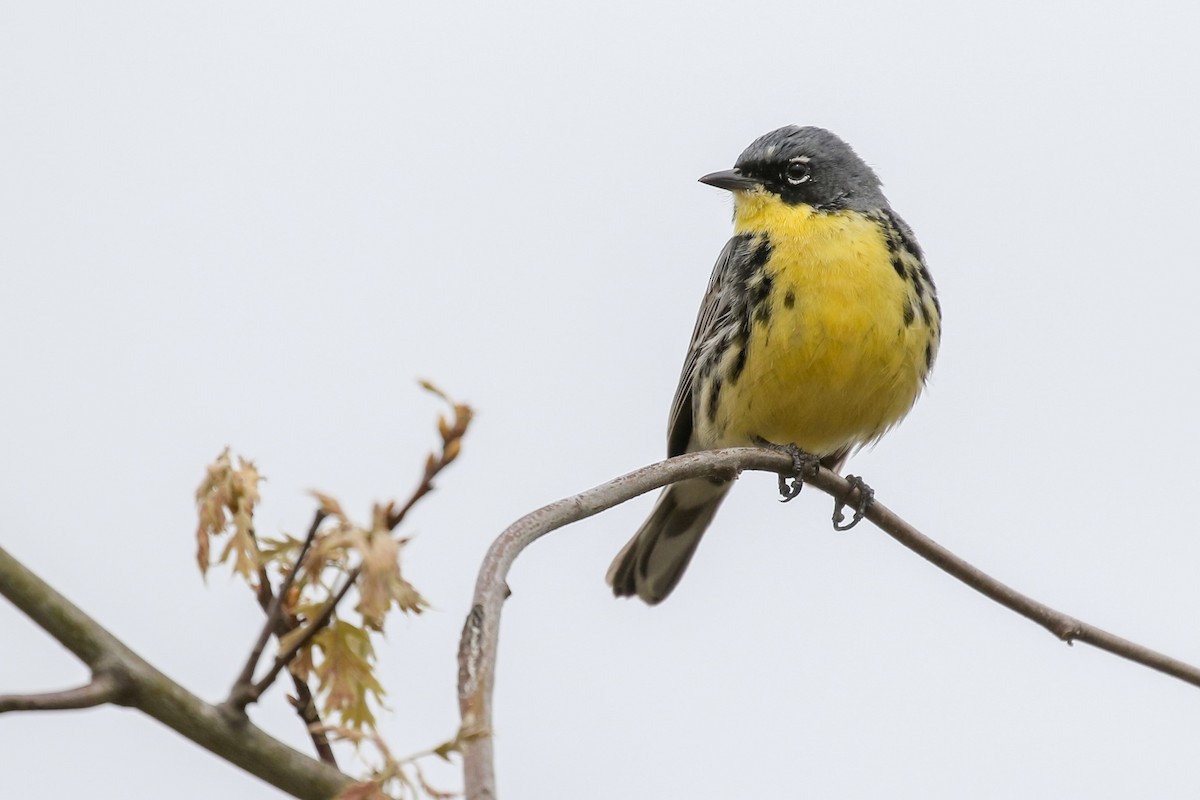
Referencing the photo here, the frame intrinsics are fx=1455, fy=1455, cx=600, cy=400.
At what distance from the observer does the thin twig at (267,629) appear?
210 cm

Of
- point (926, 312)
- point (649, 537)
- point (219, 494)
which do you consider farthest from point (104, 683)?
point (649, 537)

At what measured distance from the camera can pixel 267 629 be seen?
223 centimetres

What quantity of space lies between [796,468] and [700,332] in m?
1.98

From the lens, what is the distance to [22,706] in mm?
1881

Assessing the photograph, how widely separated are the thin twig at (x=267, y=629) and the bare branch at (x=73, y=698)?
159mm

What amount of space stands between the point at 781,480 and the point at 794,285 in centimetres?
87

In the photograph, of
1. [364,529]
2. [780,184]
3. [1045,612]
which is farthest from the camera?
[780,184]

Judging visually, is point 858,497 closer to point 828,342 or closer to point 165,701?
point 828,342

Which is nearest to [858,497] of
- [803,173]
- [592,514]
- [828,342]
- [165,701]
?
[828,342]

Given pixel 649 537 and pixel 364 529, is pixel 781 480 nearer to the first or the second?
pixel 649 537

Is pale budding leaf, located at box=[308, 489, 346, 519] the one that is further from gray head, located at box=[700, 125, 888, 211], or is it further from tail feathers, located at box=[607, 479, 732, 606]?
tail feathers, located at box=[607, 479, 732, 606]

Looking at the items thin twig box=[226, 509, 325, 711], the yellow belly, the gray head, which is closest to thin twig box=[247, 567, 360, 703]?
thin twig box=[226, 509, 325, 711]

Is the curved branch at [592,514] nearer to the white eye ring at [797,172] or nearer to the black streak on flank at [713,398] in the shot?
the black streak on flank at [713,398]

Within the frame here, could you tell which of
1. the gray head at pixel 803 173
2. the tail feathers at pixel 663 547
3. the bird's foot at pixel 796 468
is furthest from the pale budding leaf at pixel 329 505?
the tail feathers at pixel 663 547
